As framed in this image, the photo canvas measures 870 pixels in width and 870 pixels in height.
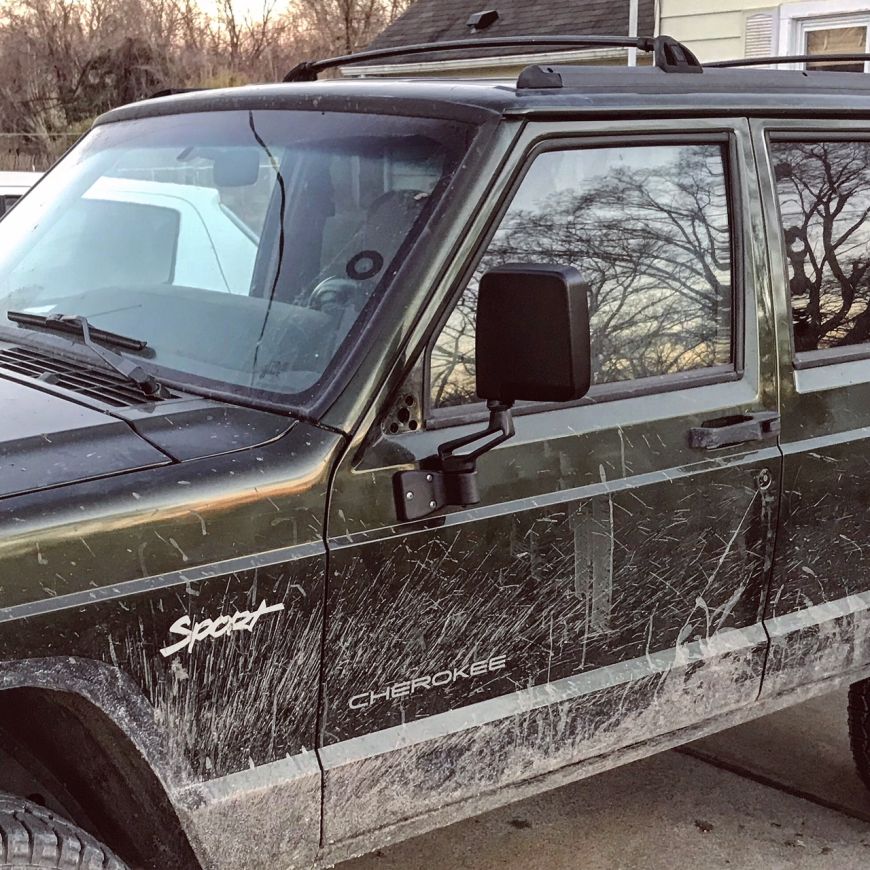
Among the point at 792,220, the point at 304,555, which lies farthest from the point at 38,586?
the point at 792,220

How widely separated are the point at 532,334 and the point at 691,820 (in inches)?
84.2

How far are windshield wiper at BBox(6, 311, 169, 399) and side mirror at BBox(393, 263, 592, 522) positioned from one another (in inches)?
25.5

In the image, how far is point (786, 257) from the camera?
3184 mm

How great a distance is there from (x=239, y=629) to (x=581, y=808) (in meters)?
2.00

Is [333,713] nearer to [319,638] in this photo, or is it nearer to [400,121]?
[319,638]

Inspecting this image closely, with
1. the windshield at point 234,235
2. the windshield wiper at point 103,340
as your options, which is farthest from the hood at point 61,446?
the windshield at point 234,235

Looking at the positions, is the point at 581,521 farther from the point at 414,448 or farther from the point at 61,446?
the point at 61,446

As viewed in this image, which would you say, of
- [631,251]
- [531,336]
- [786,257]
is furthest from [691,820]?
[531,336]

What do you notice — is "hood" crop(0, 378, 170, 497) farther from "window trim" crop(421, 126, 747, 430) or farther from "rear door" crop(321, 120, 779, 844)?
"window trim" crop(421, 126, 747, 430)

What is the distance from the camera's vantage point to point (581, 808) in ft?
13.1

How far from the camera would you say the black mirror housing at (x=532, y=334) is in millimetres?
2316

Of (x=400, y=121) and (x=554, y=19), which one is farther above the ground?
(x=554, y=19)

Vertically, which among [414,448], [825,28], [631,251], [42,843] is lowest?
[42,843]

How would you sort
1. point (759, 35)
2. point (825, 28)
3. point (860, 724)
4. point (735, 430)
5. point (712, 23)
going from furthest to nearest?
1. point (712, 23)
2. point (759, 35)
3. point (825, 28)
4. point (860, 724)
5. point (735, 430)
